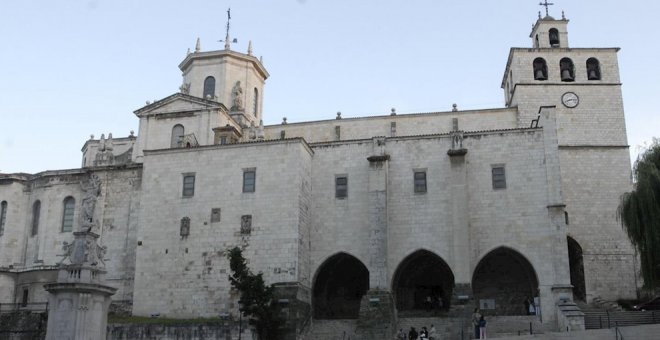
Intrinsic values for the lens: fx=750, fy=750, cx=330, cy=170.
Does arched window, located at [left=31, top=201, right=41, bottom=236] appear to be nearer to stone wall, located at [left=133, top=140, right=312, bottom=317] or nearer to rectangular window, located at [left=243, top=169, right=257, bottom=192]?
stone wall, located at [left=133, top=140, right=312, bottom=317]

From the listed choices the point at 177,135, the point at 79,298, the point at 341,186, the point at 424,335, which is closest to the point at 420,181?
the point at 341,186

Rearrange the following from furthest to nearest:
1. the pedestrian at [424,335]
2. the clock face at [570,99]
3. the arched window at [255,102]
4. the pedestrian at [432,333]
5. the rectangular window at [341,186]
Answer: the arched window at [255,102] → the clock face at [570,99] → the rectangular window at [341,186] → the pedestrian at [432,333] → the pedestrian at [424,335]

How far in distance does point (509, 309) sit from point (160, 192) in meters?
18.2

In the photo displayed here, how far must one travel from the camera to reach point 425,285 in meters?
38.1

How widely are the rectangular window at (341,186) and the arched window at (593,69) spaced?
16.9m

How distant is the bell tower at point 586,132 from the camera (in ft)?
130

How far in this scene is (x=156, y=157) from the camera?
127ft

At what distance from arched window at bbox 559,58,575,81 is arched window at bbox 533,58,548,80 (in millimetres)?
904

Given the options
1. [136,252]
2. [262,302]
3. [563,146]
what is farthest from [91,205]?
[563,146]

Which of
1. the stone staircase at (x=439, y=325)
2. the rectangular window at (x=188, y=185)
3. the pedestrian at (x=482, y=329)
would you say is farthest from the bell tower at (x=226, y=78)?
the pedestrian at (x=482, y=329)

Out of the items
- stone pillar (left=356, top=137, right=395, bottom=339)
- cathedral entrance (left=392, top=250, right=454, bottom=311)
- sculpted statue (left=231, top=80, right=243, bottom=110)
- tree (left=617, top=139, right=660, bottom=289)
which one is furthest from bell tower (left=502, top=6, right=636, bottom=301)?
sculpted statue (left=231, top=80, right=243, bottom=110)

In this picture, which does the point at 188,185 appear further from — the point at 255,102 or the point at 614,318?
the point at 614,318

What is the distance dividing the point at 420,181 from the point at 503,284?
6.55 m

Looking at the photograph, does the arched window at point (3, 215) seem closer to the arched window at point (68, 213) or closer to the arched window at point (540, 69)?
the arched window at point (68, 213)
